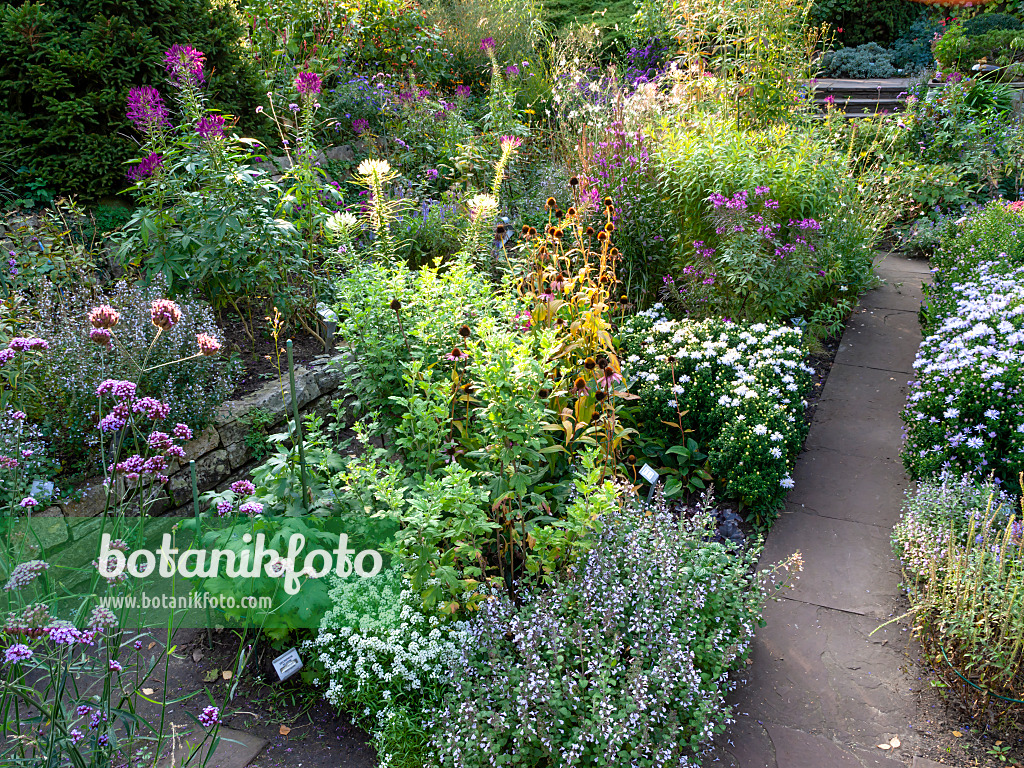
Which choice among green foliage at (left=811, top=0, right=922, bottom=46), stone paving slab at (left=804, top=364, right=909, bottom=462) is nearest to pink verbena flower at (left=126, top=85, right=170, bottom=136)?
stone paving slab at (left=804, top=364, right=909, bottom=462)

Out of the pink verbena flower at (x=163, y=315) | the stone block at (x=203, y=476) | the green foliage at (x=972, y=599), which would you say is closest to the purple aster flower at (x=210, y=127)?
the stone block at (x=203, y=476)

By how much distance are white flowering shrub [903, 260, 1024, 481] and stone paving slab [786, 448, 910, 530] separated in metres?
0.16

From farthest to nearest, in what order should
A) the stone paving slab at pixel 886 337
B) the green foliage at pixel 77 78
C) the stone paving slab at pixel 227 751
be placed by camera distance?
the stone paving slab at pixel 886 337 → the green foliage at pixel 77 78 → the stone paving slab at pixel 227 751

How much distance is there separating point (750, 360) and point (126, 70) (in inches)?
160

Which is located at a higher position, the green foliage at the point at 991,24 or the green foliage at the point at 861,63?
the green foliage at the point at 991,24

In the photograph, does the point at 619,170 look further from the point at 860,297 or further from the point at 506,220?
the point at 860,297

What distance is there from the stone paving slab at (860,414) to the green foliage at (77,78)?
4.41m

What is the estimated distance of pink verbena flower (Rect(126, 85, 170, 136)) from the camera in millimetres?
3707

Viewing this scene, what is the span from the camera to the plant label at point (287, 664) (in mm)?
2441

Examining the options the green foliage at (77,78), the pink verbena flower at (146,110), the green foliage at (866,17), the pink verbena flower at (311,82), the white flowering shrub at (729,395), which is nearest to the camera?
the white flowering shrub at (729,395)

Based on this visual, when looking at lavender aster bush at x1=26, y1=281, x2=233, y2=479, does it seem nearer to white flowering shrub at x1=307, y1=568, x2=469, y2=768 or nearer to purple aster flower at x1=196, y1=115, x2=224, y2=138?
purple aster flower at x1=196, y1=115, x2=224, y2=138

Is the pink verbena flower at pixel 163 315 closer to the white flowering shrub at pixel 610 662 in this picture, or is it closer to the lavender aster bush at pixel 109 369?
the lavender aster bush at pixel 109 369

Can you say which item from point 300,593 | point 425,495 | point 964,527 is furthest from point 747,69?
point 300,593

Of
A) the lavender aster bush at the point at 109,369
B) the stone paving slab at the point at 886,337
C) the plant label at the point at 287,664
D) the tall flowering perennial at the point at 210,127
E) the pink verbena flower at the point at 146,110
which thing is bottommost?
the stone paving slab at the point at 886,337
